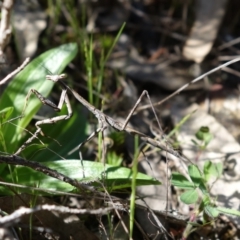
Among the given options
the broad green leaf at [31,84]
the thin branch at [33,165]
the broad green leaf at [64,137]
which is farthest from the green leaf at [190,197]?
the broad green leaf at [31,84]

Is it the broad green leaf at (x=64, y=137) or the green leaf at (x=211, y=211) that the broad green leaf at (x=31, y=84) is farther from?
the green leaf at (x=211, y=211)

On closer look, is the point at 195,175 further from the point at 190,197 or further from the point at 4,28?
the point at 4,28

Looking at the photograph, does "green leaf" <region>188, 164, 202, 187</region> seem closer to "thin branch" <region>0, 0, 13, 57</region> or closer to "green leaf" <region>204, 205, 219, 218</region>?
"green leaf" <region>204, 205, 219, 218</region>

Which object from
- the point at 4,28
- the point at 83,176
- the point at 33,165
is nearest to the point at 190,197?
the point at 83,176

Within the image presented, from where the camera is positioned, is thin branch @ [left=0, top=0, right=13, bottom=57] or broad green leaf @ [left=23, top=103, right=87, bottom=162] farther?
broad green leaf @ [left=23, top=103, right=87, bottom=162]

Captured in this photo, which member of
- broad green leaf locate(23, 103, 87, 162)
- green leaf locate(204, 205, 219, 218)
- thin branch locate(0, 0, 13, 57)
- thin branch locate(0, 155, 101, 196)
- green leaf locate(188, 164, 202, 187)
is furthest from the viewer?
broad green leaf locate(23, 103, 87, 162)

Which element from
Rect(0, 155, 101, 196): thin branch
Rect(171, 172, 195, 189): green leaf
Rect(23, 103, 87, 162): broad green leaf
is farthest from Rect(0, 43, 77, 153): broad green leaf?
Rect(171, 172, 195, 189): green leaf
